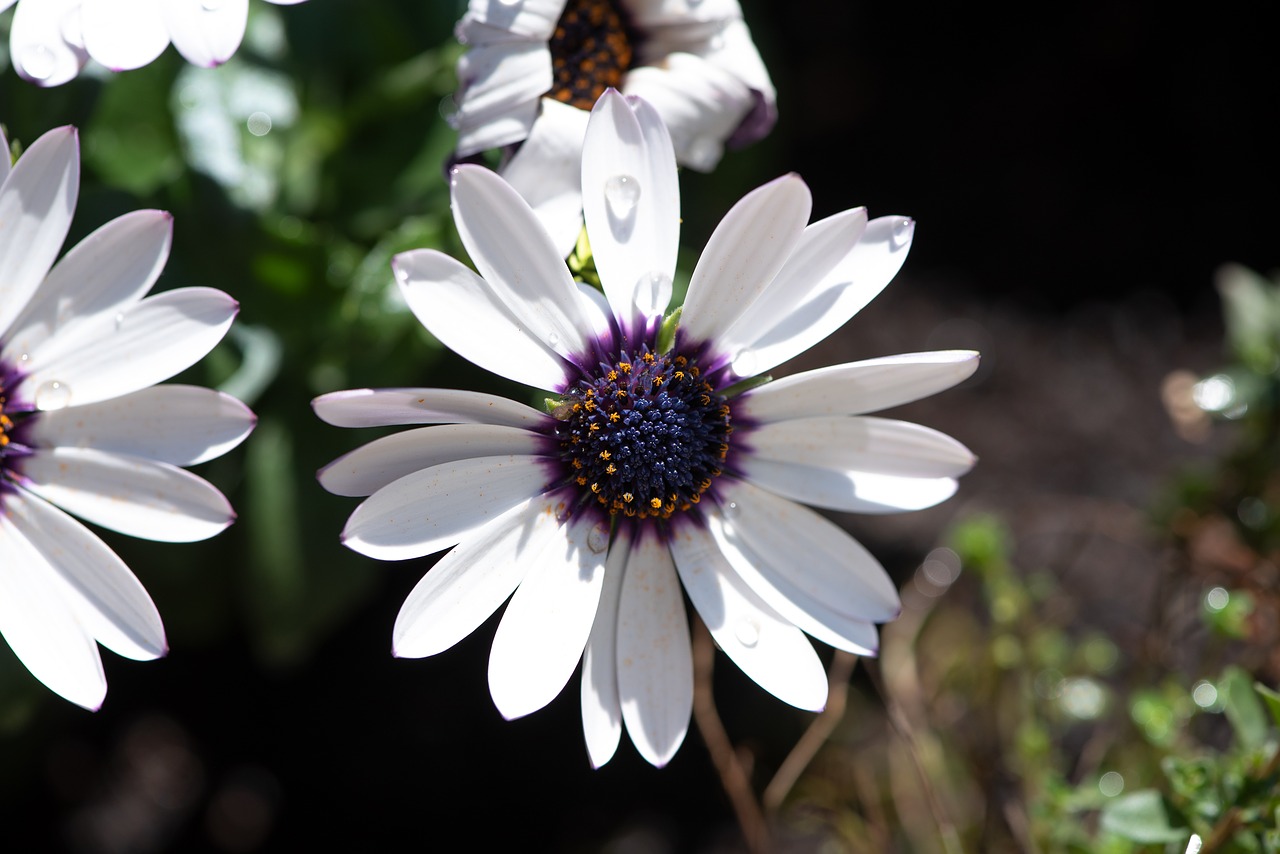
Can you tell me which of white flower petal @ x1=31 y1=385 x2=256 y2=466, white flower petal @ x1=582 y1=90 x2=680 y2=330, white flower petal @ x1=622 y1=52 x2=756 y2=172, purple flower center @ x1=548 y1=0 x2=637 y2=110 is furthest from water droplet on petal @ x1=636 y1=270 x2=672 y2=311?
white flower petal @ x1=31 y1=385 x2=256 y2=466

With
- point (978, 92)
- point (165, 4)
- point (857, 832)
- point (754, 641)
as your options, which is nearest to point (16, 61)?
point (165, 4)

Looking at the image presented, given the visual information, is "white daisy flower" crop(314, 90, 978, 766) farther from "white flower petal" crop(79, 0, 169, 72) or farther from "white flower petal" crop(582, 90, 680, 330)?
"white flower petal" crop(79, 0, 169, 72)

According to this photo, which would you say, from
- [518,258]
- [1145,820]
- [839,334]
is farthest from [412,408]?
[839,334]

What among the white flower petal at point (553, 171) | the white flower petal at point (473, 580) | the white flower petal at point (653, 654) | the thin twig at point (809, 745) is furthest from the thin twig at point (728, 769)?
the white flower petal at point (553, 171)

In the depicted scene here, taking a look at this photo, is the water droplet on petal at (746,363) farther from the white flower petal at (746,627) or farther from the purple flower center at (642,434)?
the white flower petal at (746,627)

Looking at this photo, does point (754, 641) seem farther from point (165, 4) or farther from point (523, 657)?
point (165, 4)

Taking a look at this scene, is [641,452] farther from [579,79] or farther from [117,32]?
[117,32]

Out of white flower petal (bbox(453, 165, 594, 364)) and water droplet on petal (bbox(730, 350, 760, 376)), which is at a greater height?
white flower petal (bbox(453, 165, 594, 364))
